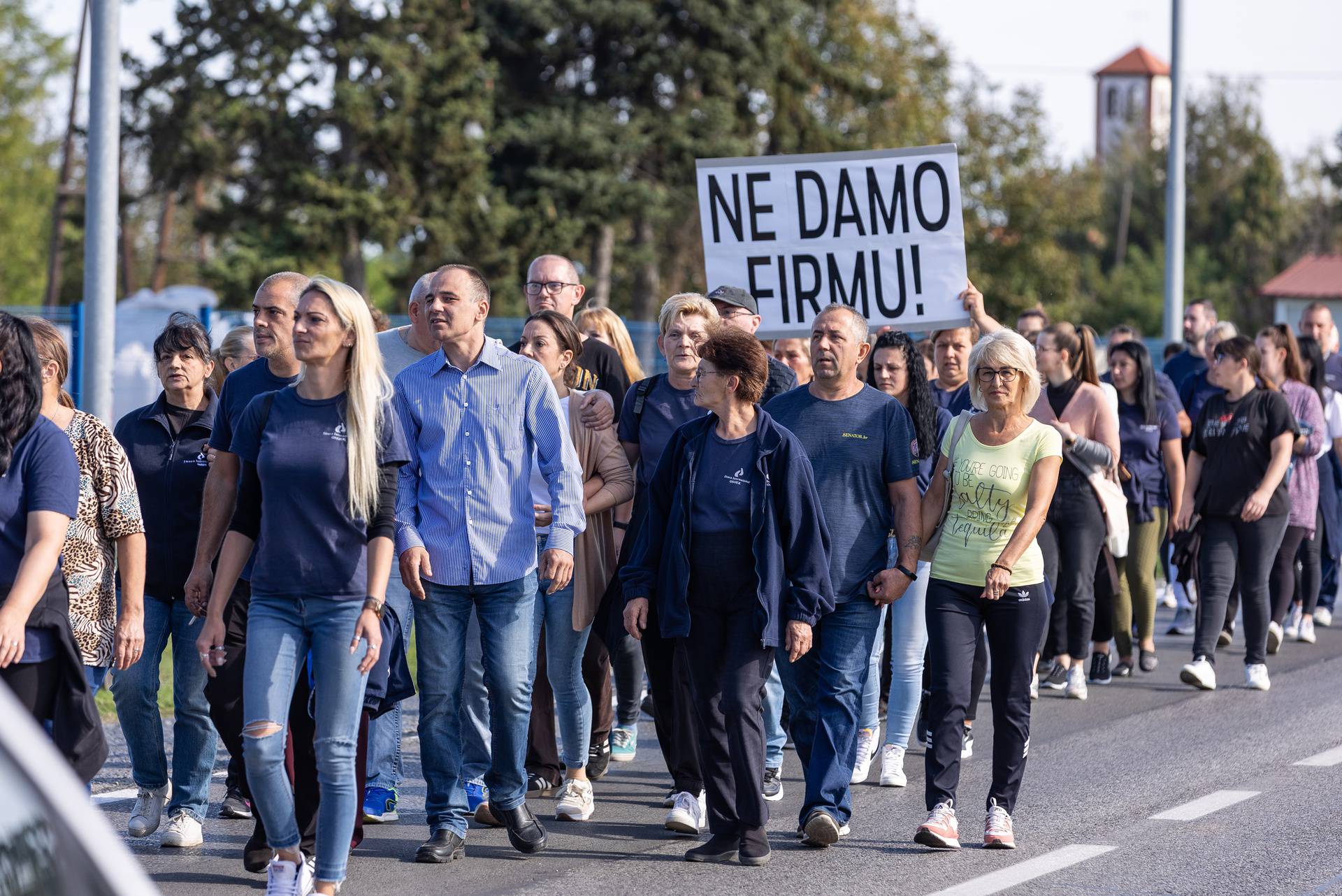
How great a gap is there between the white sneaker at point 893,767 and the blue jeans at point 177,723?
2.79 m

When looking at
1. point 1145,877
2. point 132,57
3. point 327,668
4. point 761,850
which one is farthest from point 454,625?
point 132,57

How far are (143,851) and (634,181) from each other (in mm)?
33245

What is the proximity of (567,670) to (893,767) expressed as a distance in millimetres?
1573

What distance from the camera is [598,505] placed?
689 cm

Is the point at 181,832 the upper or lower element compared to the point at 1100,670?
upper

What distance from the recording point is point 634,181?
127ft

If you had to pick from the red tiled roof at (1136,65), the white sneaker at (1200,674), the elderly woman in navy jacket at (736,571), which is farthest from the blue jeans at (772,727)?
the red tiled roof at (1136,65)

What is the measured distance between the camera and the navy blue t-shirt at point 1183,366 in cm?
1333

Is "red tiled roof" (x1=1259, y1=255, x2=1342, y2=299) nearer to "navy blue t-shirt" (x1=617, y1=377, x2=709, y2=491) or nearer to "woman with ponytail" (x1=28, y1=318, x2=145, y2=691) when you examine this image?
"navy blue t-shirt" (x1=617, y1=377, x2=709, y2=491)

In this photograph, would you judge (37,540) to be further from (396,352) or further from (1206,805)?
(1206,805)

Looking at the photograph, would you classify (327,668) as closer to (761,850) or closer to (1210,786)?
(761,850)

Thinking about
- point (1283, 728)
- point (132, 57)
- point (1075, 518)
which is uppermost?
point (132, 57)

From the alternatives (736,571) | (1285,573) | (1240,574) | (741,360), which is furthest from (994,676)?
(1285,573)

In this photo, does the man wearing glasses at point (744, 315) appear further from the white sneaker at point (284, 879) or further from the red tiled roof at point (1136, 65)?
the red tiled roof at point (1136, 65)
